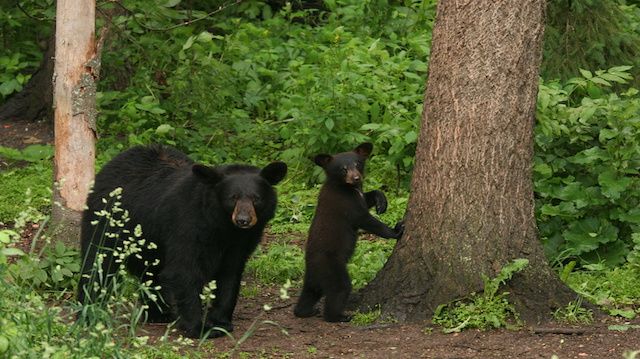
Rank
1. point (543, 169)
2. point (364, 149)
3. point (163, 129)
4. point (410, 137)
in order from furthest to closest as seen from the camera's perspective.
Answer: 1. point (163, 129)
2. point (410, 137)
3. point (543, 169)
4. point (364, 149)

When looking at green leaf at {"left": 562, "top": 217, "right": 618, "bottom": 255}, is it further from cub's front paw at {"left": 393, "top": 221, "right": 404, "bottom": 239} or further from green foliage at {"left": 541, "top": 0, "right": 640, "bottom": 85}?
green foliage at {"left": 541, "top": 0, "right": 640, "bottom": 85}

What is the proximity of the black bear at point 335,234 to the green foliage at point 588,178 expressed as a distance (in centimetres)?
181

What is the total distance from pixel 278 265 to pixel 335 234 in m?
1.25

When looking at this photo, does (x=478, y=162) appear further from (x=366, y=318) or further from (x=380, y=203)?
(x=366, y=318)

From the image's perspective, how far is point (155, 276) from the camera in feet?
27.0

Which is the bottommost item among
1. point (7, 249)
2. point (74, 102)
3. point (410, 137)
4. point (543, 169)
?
point (7, 249)

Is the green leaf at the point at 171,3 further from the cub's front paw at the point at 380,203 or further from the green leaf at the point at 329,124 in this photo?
the cub's front paw at the point at 380,203

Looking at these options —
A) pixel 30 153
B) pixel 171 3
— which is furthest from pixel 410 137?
pixel 30 153

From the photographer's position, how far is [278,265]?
30.1ft

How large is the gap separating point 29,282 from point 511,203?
3.56 m

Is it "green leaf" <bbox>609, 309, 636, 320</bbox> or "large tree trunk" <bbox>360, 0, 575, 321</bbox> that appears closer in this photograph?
"large tree trunk" <bbox>360, 0, 575, 321</bbox>

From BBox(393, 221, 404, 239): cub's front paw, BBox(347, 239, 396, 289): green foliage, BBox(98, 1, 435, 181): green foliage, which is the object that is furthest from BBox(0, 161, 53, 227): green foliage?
BBox(393, 221, 404, 239): cub's front paw

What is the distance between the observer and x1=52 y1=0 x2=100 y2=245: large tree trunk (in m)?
8.95

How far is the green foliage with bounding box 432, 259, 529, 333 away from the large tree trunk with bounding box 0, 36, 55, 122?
725cm
